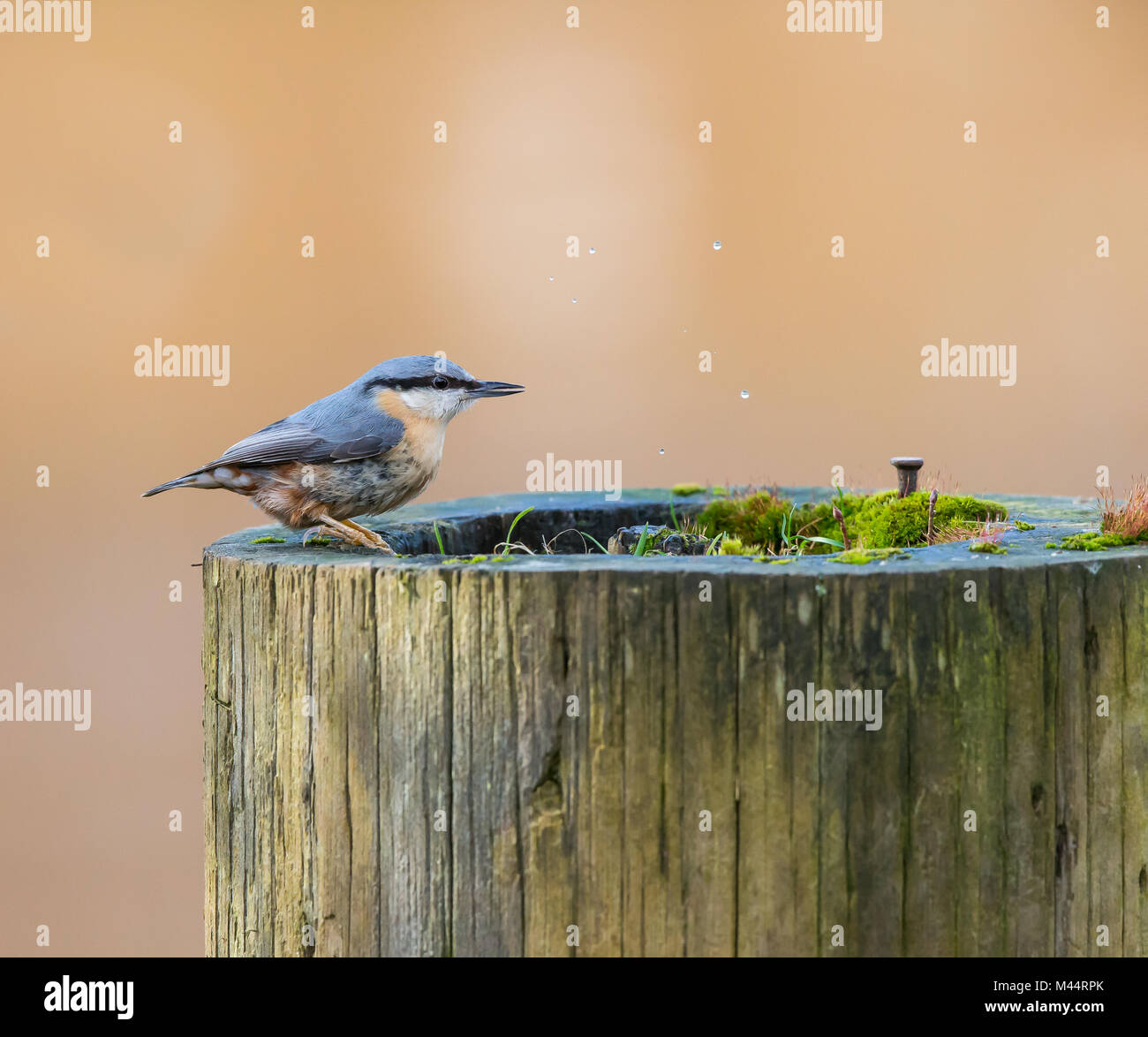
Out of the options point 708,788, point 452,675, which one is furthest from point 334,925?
point 708,788

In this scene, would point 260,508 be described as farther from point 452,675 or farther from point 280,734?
point 452,675

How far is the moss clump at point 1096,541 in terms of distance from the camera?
2621 mm

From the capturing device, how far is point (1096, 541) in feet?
8.70

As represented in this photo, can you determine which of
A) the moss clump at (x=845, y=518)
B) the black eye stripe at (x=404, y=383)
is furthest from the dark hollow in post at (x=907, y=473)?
the black eye stripe at (x=404, y=383)

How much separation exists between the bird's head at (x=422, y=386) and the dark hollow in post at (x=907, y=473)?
50.5 inches

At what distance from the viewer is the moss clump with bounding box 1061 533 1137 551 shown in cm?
262

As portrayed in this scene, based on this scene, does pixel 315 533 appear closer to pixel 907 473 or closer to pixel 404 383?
pixel 404 383

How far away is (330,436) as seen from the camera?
3387 millimetres

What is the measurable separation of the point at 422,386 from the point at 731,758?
5.74ft

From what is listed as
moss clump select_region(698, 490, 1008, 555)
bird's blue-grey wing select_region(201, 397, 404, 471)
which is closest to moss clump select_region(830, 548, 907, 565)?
moss clump select_region(698, 490, 1008, 555)

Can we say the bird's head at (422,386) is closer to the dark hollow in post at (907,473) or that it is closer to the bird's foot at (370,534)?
the bird's foot at (370,534)

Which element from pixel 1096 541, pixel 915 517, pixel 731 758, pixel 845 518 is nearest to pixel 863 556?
pixel 731 758
